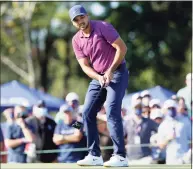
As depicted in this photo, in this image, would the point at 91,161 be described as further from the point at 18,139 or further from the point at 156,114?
the point at 156,114

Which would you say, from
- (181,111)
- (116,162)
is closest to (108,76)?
(116,162)

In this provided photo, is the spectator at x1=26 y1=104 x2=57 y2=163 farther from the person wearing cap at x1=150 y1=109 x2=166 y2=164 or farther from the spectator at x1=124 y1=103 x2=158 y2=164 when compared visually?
the person wearing cap at x1=150 y1=109 x2=166 y2=164

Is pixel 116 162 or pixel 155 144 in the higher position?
pixel 155 144

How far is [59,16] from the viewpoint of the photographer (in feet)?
140

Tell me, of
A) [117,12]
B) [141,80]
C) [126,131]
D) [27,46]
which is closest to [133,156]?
[126,131]

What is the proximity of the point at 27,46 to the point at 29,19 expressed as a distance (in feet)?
7.26

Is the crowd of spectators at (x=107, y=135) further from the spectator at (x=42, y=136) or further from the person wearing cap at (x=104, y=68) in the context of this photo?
Result: the person wearing cap at (x=104, y=68)

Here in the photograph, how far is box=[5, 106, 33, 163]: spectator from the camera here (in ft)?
39.4

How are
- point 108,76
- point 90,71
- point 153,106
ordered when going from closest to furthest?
point 108,76, point 90,71, point 153,106

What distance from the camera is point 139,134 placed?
12.3m

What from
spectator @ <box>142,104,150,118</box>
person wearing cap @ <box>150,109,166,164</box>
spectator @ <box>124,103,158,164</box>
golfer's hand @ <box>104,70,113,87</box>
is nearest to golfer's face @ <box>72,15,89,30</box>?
golfer's hand @ <box>104,70,113,87</box>

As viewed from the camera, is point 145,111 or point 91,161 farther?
point 145,111

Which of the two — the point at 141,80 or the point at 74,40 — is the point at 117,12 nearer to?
the point at 141,80

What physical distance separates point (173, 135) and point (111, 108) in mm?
4651
